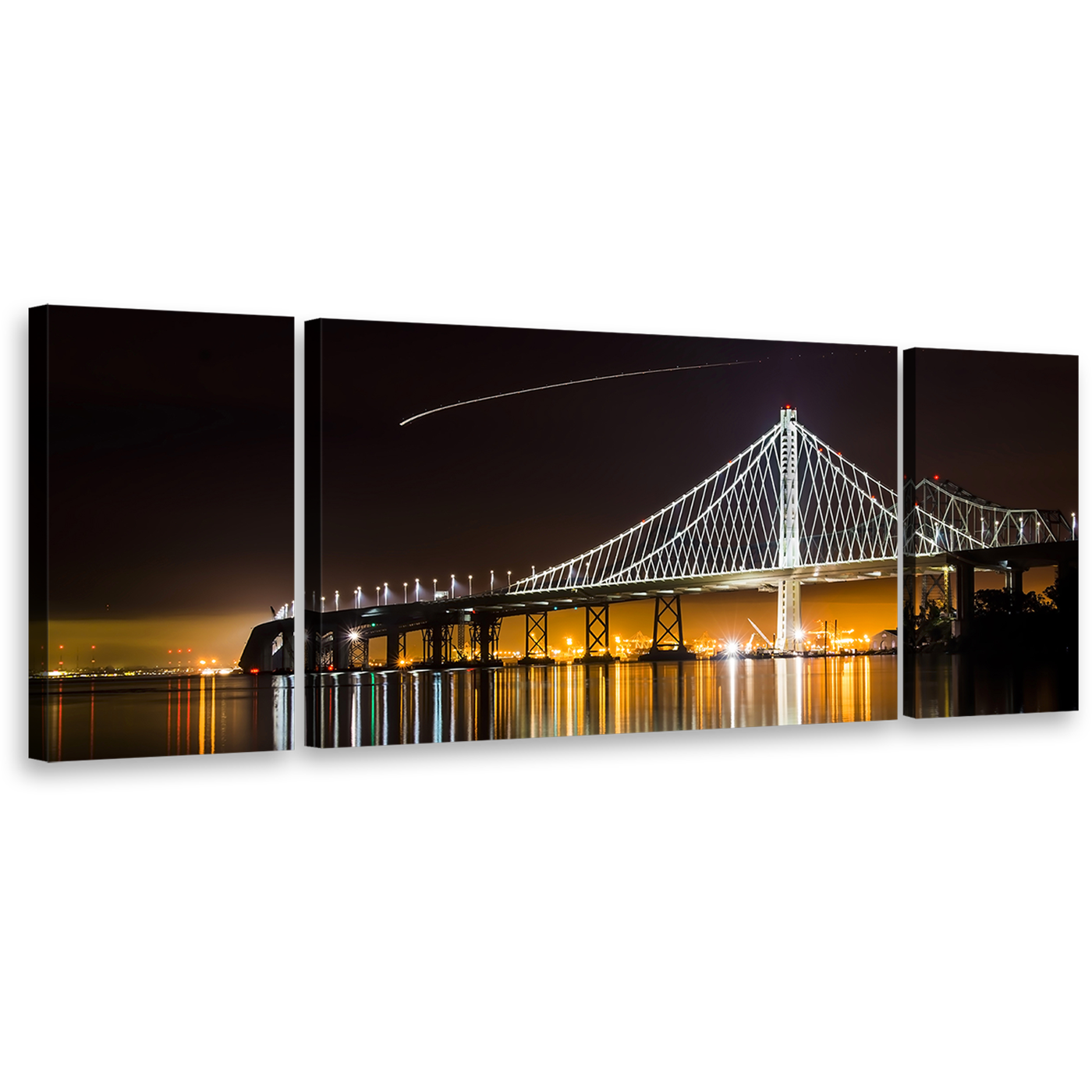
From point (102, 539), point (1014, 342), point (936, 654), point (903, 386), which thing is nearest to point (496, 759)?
point (102, 539)

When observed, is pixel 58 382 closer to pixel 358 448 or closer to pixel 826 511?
pixel 358 448

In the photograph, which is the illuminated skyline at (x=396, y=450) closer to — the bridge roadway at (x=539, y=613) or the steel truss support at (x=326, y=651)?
the bridge roadway at (x=539, y=613)

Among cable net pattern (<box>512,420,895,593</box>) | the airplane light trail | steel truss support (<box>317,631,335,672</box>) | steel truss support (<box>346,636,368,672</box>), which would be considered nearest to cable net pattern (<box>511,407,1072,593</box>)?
cable net pattern (<box>512,420,895,593</box>)

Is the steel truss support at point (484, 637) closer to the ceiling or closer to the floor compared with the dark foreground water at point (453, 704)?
closer to the ceiling

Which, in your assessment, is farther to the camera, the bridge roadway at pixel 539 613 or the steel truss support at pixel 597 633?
the steel truss support at pixel 597 633

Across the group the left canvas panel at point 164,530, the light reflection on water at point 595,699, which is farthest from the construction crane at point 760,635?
the left canvas panel at point 164,530

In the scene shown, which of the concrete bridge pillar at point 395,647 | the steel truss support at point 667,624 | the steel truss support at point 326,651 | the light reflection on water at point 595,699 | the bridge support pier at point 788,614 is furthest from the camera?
the steel truss support at point 667,624

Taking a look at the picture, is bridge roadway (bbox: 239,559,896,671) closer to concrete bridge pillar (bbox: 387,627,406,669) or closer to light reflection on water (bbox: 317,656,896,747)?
concrete bridge pillar (bbox: 387,627,406,669)
